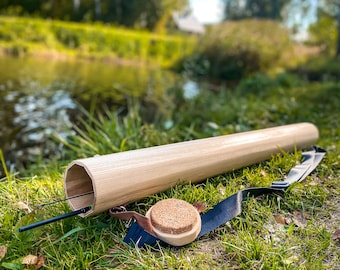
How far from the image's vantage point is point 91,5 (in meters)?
29.4

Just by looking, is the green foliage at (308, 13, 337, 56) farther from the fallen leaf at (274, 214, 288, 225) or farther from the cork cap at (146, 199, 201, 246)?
the cork cap at (146, 199, 201, 246)

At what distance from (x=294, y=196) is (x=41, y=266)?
1.40 m

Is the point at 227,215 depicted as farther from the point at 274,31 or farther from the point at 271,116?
the point at 274,31

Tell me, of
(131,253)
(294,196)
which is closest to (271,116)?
(294,196)

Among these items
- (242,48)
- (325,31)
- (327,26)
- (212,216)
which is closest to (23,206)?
(212,216)

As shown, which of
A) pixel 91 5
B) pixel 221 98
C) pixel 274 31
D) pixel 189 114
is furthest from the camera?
pixel 91 5

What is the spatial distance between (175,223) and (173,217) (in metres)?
0.04

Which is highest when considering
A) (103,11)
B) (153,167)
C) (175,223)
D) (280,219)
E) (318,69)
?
(103,11)

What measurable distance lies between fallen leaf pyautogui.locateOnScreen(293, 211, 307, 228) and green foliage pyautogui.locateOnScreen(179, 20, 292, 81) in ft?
36.6

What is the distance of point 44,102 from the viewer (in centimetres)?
621

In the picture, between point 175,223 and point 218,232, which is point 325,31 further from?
point 175,223

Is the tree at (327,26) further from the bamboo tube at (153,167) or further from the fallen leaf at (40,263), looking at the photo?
the fallen leaf at (40,263)

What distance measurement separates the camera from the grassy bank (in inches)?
621

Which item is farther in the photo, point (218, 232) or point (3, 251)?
point (218, 232)
